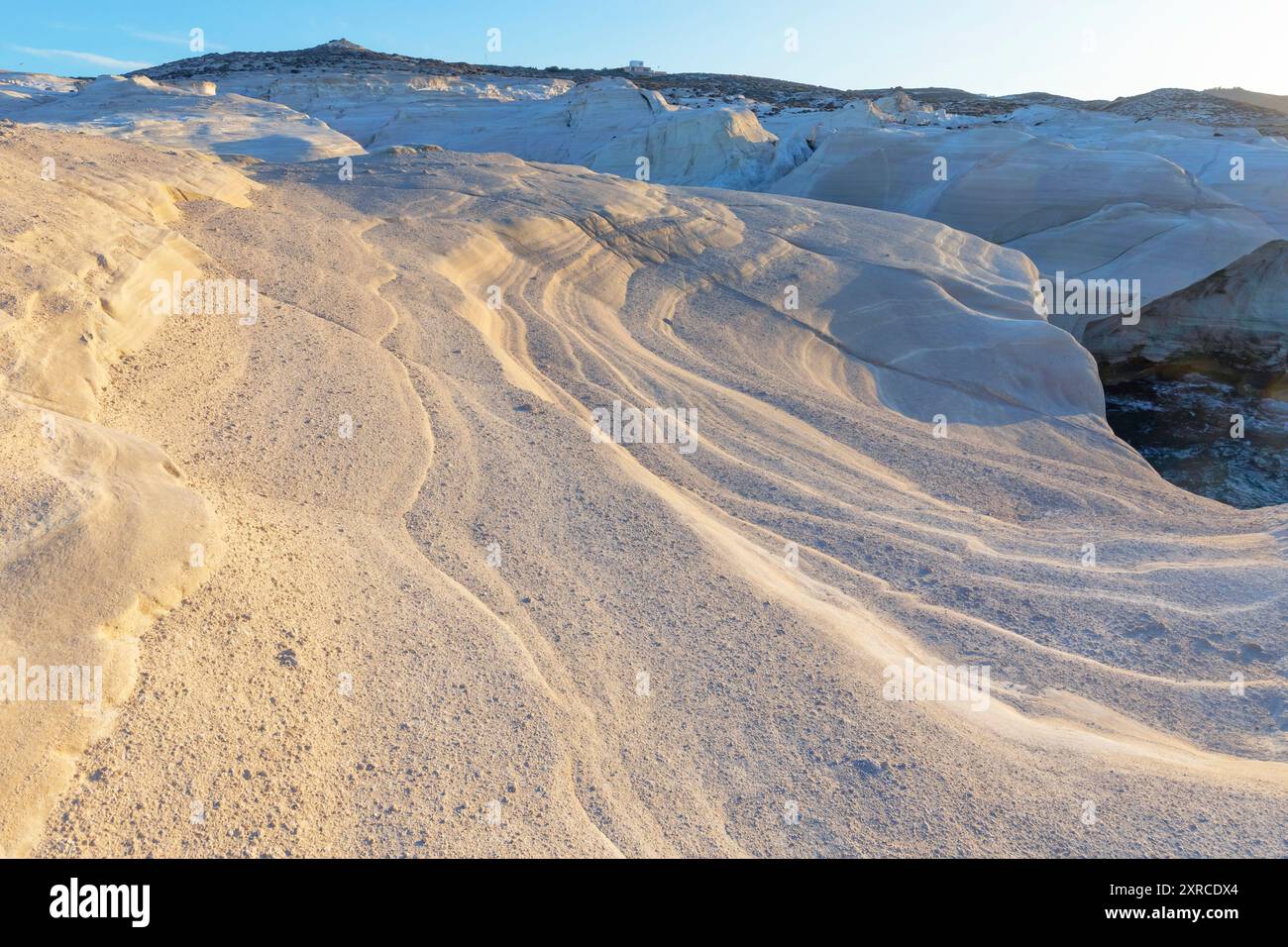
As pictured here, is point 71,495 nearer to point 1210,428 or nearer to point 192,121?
point 1210,428

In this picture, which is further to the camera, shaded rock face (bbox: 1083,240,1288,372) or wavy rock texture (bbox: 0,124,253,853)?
shaded rock face (bbox: 1083,240,1288,372)

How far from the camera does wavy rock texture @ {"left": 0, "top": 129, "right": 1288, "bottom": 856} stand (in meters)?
3.09

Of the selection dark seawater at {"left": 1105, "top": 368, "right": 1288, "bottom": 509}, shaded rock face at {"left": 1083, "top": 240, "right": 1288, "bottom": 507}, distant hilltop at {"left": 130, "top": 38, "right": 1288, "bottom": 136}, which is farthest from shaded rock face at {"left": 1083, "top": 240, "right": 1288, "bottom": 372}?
distant hilltop at {"left": 130, "top": 38, "right": 1288, "bottom": 136}

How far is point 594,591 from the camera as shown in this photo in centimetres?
442

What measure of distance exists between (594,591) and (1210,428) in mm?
11533

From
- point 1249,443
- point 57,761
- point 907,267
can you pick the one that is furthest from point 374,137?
point 57,761

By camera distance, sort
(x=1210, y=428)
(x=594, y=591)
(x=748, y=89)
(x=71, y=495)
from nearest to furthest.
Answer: (x=71, y=495)
(x=594, y=591)
(x=1210, y=428)
(x=748, y=89)

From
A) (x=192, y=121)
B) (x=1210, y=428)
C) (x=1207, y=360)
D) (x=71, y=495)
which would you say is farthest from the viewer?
(x=192, y=121)

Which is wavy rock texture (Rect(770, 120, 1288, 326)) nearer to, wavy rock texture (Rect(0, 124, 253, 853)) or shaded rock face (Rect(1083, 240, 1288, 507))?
shaded rock face (Rect(1083, 240, 1288, 507))

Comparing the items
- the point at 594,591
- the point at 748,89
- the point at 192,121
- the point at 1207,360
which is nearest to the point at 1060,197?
the point at 1207,360

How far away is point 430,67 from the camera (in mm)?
41906

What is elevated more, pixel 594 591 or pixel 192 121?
pixel 192 121

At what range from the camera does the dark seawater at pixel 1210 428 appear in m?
10.6

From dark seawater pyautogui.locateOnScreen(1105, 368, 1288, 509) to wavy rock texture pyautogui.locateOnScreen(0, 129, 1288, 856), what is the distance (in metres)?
3.00
